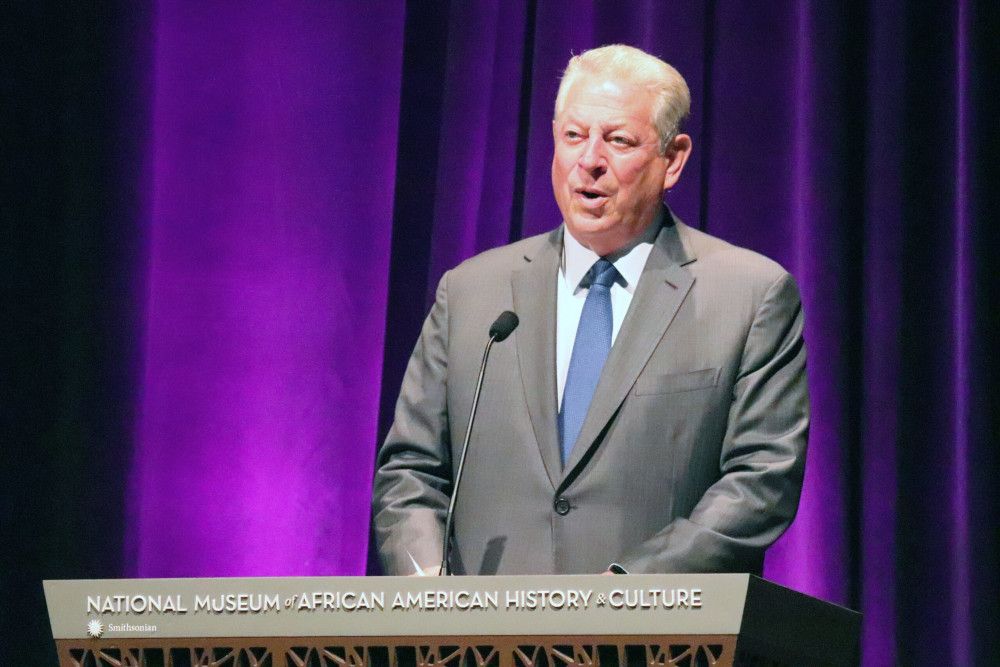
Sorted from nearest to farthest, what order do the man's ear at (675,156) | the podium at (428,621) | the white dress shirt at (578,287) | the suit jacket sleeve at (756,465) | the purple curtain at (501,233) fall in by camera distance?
the podium at (428,621)
the suit jacket sleeve at (756,465)
the white dress shirt at (578,287)
the man's ear at (675,156)
the purple curtain at (501,233)

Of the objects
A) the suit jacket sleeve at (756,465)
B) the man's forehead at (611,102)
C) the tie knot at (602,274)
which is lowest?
the suit jacket sleeve at (756,465)

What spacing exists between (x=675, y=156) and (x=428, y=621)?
1409 millimetres

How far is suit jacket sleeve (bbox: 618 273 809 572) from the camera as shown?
92.0 inches

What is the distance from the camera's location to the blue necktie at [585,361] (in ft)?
8.53

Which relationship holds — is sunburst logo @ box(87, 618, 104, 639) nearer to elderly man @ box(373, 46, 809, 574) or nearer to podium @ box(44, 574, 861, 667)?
podium @ box(44, 574, 861, 667)

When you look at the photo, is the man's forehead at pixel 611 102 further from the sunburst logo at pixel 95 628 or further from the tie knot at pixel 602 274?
the sunburst logo at pixel 95 628

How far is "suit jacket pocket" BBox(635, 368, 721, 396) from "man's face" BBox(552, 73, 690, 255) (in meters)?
0.33

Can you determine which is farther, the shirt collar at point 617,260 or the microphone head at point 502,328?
the shirt collar at point 617,260

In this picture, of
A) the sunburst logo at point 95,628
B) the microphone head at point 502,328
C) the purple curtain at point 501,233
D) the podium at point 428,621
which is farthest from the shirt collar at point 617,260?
the sunburst logo at point 95,628

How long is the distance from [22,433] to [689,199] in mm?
1803

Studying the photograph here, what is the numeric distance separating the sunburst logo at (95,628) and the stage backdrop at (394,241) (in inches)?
71.7

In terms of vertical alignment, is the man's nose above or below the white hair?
below

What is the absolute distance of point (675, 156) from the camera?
2.84m

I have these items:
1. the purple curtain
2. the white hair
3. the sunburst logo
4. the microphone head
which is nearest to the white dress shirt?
the white hair
